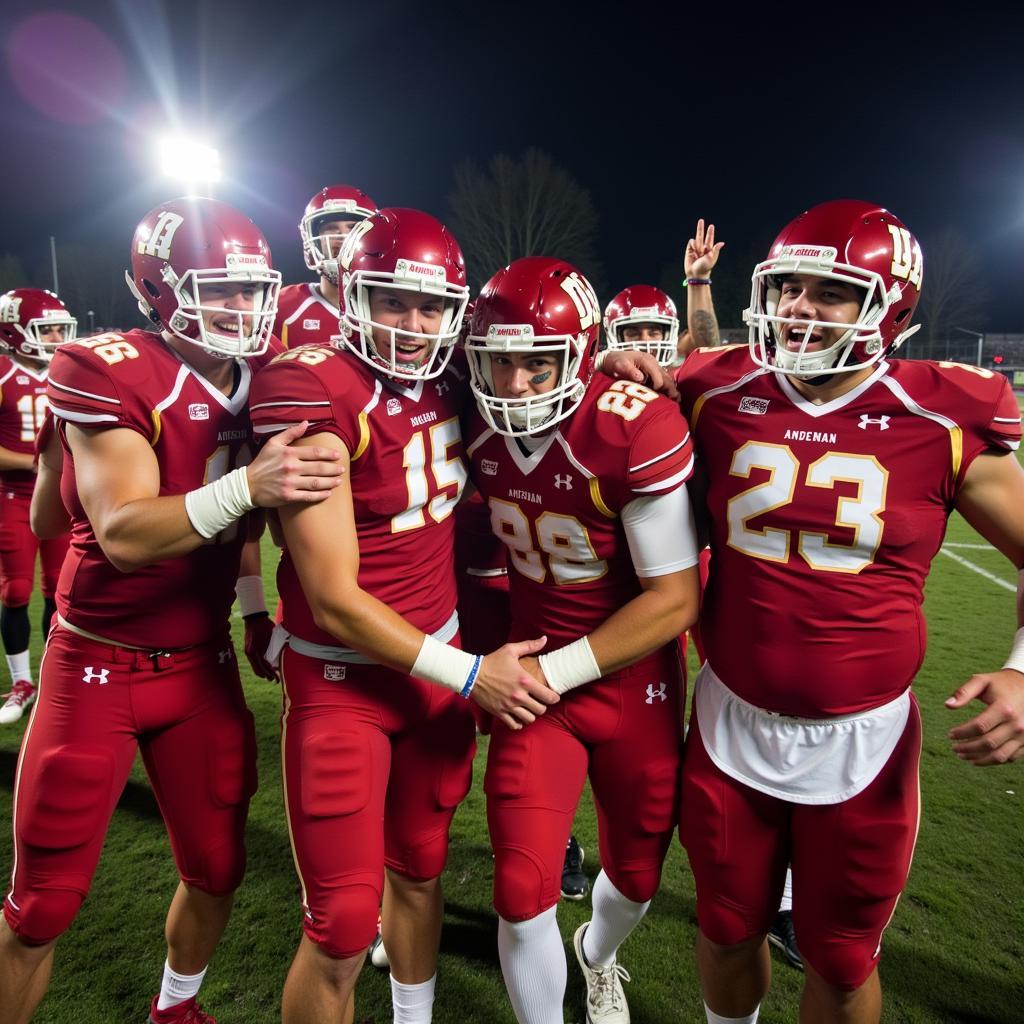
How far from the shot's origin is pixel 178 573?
233cm

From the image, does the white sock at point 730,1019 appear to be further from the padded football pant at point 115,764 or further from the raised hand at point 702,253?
the raised hand at point 702,253

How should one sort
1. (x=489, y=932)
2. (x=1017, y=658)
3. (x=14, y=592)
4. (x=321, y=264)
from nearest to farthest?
(x=1017, y=658) → (x=489, y=932) → (x=321, y=264) → (x=14, y=592)

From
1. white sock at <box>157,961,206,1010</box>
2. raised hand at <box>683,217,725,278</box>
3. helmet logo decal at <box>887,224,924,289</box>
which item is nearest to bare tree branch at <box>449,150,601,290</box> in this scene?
raised hand at <box>683,217,725,278</box>

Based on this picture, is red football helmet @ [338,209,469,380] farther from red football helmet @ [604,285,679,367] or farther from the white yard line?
the white yard line

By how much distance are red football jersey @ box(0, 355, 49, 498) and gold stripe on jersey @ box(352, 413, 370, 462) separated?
3998 mm

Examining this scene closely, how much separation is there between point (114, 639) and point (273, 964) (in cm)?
141

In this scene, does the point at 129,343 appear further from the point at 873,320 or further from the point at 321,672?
the point at 873,320

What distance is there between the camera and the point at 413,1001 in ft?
7.98

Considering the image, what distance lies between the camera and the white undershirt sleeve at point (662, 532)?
218cm

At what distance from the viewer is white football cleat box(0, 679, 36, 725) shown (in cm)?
466

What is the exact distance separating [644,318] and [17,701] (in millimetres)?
4673

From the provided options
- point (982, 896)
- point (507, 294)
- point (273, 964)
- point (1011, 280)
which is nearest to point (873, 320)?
point (507, 294)

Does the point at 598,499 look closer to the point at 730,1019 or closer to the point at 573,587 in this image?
the point at 573,587

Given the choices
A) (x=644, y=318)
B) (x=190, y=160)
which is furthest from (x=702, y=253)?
(x=190, y=160)
